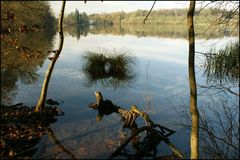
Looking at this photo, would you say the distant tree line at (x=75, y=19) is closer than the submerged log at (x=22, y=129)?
No

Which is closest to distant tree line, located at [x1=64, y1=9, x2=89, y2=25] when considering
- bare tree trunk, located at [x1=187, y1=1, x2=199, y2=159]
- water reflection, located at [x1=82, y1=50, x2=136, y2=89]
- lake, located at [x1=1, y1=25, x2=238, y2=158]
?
lake, located at [x1=1, y1=25, x2=238, y2=158]

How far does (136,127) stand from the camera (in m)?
8.43

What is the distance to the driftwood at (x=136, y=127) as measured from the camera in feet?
20.8

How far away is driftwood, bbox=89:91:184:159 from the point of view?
20.8 ft

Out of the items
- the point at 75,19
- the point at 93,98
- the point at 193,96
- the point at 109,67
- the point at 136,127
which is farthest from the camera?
the point at 75,19

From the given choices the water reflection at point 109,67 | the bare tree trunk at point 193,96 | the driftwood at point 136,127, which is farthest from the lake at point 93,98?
the bare tree trunk at point 193,96

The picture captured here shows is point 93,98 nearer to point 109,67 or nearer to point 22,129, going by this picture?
point 22,129

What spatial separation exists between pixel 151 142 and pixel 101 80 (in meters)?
8.27

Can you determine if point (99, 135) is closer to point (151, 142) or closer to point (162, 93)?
point (151, 142)

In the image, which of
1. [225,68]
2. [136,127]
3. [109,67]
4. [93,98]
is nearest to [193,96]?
[136,127]

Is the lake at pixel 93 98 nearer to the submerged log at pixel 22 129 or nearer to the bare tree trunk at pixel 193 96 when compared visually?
the submerged log at pixel 22 129

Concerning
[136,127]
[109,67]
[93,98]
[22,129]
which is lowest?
[136,127]

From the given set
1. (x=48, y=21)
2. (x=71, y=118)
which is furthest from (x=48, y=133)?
(x=48, y=21)

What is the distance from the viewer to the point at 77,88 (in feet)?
44.6
